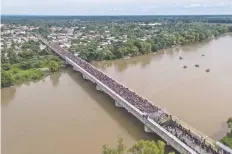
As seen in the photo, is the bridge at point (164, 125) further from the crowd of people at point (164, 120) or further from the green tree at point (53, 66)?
the green tree at point (53, 66)

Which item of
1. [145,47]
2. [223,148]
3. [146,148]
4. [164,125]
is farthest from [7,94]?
[145,47]

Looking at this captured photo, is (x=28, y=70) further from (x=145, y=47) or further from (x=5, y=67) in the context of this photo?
(x=145, y=47)

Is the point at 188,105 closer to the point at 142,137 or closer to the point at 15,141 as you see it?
the point at 142,137

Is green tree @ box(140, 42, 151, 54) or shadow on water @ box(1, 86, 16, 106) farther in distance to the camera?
green tree @ box(140, 42, 151, 54)

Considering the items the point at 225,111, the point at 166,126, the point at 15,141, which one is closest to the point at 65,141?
the point at 15,141

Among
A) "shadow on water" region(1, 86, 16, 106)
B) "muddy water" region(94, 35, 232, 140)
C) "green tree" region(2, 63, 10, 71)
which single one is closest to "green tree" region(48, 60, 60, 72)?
"green tree" region(2, 63, 10, 71)

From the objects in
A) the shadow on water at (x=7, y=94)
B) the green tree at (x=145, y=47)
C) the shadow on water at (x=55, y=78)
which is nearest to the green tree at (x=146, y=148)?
the shadow on water at (x=7, y=94)

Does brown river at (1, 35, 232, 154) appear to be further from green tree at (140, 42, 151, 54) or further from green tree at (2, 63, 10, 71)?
green tree at (140, 42, 151, 54)
